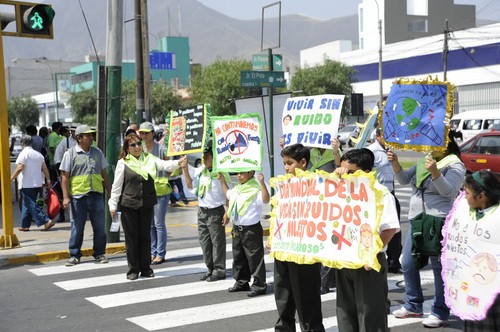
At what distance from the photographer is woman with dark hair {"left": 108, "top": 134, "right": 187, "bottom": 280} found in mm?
8703

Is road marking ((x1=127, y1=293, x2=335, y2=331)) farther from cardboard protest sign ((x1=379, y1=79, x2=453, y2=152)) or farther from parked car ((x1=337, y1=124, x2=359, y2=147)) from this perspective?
parked car ((x1=337, y1=124, x2=359, y2=147))

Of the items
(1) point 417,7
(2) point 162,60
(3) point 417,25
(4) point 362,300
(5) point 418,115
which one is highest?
(1) point 417,7

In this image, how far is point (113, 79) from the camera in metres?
11.3

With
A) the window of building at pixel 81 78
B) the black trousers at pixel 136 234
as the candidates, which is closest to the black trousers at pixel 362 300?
the black trousers at pixel 136 234

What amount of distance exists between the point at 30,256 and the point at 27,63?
14121cm

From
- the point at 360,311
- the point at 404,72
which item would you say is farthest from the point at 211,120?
the point at 404,72

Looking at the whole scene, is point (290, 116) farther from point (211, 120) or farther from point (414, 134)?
point (414, 134)

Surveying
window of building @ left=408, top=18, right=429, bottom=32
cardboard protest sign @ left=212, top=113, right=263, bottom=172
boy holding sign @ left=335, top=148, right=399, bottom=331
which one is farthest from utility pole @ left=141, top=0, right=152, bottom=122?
window of building @ left=408, top=18, right=429, bottom=32

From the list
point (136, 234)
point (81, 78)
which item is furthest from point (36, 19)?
point (81, 78)

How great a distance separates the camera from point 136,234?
873 centimetres

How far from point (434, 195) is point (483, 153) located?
12128 mm

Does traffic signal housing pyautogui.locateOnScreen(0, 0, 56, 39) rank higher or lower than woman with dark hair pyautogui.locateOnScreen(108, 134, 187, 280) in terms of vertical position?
higher

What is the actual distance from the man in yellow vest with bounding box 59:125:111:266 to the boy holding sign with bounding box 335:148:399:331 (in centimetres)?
548

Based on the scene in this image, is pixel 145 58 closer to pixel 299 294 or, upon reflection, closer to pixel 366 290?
pixel 299 294
